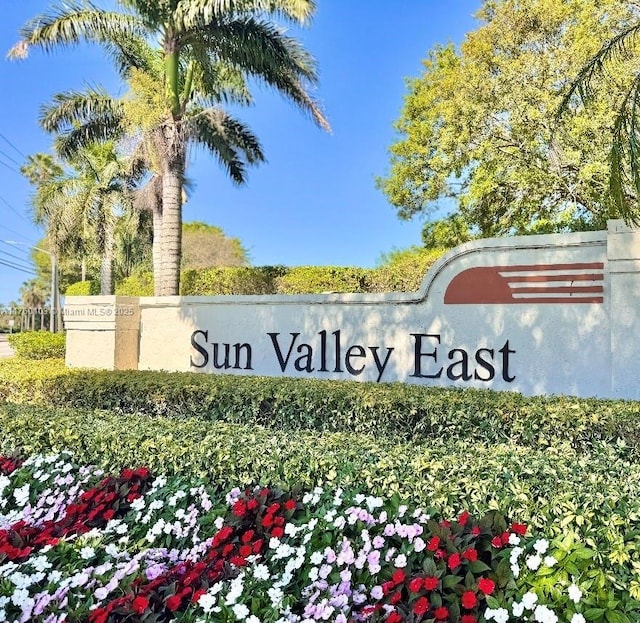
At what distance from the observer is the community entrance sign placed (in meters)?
6.17

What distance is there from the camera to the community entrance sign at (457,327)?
6.17 m

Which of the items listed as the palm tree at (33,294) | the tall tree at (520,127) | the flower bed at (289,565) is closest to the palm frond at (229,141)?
the tall tree at (520,127)

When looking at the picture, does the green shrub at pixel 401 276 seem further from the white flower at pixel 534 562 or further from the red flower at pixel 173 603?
the red flower at pixel 173 603

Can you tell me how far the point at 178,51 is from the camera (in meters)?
10.2

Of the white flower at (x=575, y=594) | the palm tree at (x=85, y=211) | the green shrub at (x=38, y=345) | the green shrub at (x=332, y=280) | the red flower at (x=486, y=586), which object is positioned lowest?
the red flower at (x=486, y=586)

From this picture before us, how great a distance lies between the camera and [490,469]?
2996mm

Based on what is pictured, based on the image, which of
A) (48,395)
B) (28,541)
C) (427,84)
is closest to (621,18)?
(427,84)

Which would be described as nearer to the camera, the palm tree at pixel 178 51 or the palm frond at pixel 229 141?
the palm tree at pixel 178 51

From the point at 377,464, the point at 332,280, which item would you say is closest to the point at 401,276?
the point at 332,280

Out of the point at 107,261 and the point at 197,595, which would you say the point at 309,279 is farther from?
the point at 107,261

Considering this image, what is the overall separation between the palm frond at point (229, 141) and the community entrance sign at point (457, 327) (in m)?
5.34

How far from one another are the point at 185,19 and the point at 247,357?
5.24 metres

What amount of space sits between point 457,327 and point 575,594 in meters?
5.09

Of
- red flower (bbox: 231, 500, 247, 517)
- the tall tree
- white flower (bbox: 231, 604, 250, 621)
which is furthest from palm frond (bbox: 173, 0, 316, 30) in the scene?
white flower (bbox: 231, 604, 250, 621)
